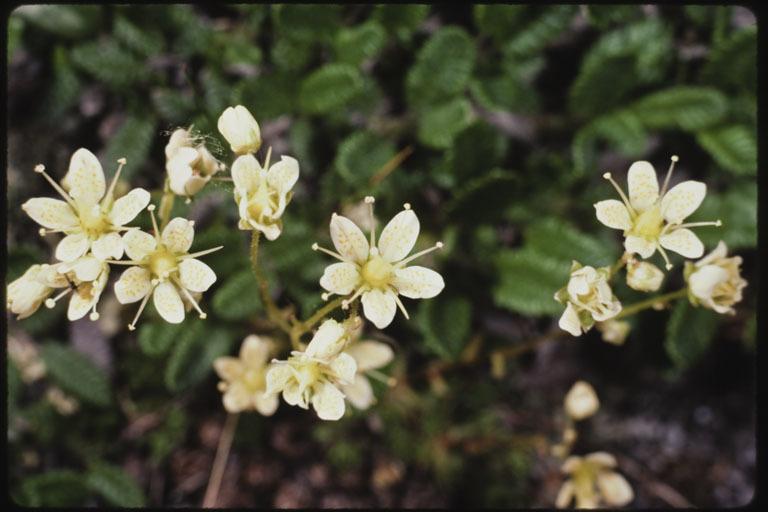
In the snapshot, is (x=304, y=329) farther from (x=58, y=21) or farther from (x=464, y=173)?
(x=58, y=21)

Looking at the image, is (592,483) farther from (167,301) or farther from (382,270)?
(167,301)

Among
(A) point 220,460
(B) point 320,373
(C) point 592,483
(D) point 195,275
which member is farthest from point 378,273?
(A) point 220,460

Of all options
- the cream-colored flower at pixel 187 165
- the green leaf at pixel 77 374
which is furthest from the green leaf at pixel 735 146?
the green leaf at pixel 77 374

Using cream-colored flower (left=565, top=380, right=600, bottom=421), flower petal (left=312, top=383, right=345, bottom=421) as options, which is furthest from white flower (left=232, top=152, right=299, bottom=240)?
cream-colored flower (left=565, top=380, right=600, bottom=421)

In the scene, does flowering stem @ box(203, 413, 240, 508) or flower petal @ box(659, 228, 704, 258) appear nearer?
flower petal @ box(659, 228, 704, 258)

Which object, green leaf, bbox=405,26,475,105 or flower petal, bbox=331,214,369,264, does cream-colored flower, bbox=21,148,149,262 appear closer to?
flower petal, bbox=331,214,369,264

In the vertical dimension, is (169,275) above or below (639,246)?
below
